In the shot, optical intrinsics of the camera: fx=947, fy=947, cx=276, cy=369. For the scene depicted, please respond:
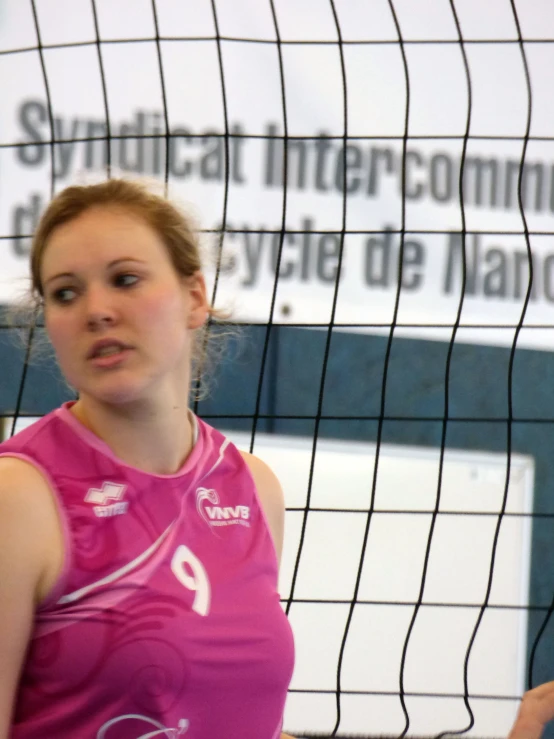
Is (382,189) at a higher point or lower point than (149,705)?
higher

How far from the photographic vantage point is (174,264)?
2.88 feet

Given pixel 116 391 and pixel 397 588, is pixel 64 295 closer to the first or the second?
pixel 116 391

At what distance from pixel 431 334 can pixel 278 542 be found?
1618 millimetres

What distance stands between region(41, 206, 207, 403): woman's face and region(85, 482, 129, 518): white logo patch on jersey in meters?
0.07

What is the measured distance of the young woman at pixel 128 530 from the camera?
73cm

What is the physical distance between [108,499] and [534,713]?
54cm

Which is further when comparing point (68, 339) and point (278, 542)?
point (278, 542)

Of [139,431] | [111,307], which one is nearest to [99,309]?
[111,307]

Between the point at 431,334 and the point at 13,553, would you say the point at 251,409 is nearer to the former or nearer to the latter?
the point at 431,334

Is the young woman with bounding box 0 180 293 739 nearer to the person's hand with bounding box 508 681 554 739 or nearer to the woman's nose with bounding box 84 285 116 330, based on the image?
the woman's nose with bounding box 84 285 116 330

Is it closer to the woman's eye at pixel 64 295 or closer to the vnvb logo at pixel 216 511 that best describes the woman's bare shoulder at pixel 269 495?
the vnvb logo at pixel 216 511

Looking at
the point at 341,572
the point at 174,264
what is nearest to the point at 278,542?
the point at 174,264

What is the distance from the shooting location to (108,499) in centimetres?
77

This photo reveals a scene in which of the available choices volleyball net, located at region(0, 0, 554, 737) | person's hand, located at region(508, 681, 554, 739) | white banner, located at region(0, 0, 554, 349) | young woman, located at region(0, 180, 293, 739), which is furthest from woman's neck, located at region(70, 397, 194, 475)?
white banner, located at region(0, 0, 554, 349)
